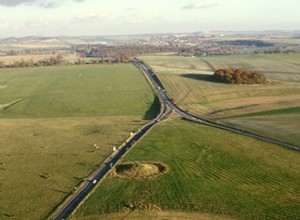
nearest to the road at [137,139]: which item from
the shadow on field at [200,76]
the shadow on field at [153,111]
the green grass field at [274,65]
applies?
the shadow on field at [153,111]

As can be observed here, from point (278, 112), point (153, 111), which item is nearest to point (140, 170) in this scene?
point (153, 111)

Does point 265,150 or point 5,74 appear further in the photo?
point 5,74

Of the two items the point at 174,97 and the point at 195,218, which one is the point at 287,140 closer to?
the point at 195,218

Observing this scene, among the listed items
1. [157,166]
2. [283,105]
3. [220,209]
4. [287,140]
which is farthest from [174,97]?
[220,209]

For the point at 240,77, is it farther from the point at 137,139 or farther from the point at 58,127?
the point at 58,127

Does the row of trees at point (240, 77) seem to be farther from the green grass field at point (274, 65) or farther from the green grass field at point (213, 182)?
the green grass field at point (213, 182)

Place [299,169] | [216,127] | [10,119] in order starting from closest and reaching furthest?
[299,169]
[216,127]
[10,119]

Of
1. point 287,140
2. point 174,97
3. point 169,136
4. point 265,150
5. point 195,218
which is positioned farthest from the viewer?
point 174,97
